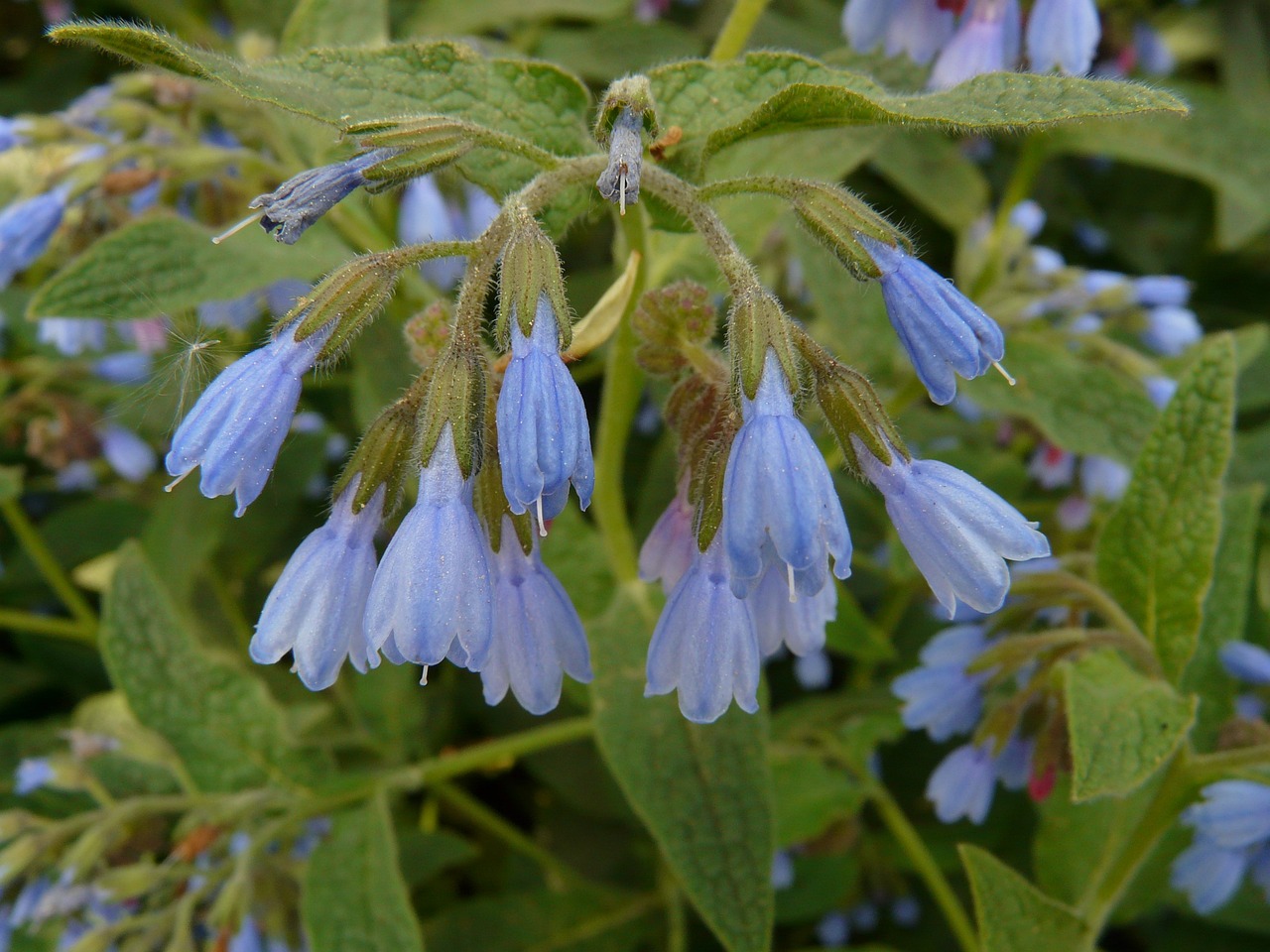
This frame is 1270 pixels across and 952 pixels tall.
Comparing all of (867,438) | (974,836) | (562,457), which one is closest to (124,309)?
(562,457)

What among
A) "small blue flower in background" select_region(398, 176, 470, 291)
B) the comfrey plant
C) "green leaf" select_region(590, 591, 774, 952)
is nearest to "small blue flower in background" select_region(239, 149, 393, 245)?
the comfrey plant

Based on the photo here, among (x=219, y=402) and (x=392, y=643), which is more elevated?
(x=219, y=402)

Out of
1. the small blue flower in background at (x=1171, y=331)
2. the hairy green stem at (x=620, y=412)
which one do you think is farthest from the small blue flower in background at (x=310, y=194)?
the small blue flower in background at (x=1171, y=331)

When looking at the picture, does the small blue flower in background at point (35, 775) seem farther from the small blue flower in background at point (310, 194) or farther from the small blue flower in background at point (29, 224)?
the small blue flower in background at point (310, 194)

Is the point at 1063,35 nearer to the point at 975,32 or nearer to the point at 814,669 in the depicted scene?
the point at 975,32

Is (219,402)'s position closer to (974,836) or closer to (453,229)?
(453,229)

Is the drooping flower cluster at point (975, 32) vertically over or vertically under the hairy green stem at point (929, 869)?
over

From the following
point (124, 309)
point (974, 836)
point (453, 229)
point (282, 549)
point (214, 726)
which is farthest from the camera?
point (282, 549)
